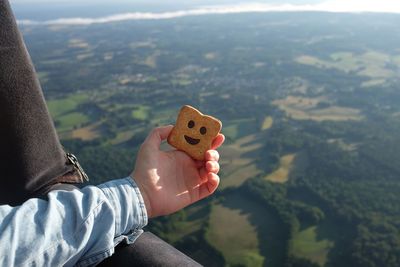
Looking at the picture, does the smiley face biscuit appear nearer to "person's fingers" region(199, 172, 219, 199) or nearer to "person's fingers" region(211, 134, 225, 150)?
"person's fingers" region(211, 134, 225, 150)

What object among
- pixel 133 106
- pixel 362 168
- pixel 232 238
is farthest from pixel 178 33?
pixel 232 238

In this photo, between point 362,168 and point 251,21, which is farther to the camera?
point 251,21

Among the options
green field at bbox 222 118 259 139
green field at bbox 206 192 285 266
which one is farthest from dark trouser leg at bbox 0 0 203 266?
green field at bbox 222 118 259 139

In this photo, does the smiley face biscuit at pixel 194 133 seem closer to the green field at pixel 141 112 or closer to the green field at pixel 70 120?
the green field at pixel 70 120

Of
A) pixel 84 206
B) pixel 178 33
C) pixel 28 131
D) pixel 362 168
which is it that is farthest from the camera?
pixel 178 33

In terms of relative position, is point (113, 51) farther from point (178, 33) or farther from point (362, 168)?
point (362, 168)

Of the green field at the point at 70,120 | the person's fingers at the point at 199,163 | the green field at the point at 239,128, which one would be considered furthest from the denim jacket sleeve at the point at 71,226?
the green field at the point at 70,120
